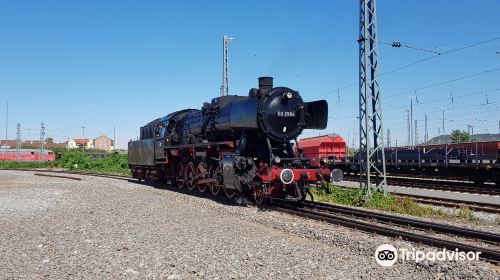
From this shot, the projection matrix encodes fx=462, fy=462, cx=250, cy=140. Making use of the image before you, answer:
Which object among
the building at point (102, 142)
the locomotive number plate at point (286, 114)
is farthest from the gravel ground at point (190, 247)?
the building at point (102, 142)

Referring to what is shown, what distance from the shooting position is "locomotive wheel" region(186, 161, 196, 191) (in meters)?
19.3

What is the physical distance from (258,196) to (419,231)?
5685mm

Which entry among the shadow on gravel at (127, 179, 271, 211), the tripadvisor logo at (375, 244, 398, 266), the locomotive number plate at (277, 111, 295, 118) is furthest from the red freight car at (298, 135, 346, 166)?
the tripadvisor logo at (375, 244, 398, 266)

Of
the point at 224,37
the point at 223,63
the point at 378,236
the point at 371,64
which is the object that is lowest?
the point at 378,236

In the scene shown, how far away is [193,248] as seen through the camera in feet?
27.8

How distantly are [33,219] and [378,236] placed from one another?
345 inches

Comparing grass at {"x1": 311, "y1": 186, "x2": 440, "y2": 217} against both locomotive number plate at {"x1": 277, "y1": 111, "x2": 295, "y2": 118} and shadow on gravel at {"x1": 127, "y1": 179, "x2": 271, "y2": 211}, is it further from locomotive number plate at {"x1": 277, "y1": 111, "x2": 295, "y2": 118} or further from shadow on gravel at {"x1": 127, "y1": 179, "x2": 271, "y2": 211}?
locomotive number plate at {"x1": 277, "y1": 111, "x2": 295, "y2": 118}

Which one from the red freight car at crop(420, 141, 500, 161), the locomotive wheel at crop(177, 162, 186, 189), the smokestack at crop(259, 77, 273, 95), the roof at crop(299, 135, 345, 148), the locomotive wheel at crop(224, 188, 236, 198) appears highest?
the smokestack at crop(259, 77, 273, 95)

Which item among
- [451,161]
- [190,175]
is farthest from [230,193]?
[451,161]

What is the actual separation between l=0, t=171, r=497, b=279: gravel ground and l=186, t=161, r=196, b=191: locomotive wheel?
17.2 ft

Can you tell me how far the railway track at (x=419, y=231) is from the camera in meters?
8.14

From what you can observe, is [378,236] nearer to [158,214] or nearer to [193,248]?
A: [193,248]

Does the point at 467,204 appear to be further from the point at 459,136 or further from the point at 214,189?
the point at 459,136

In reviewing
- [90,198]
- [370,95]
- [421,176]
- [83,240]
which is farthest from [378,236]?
[421,176]
